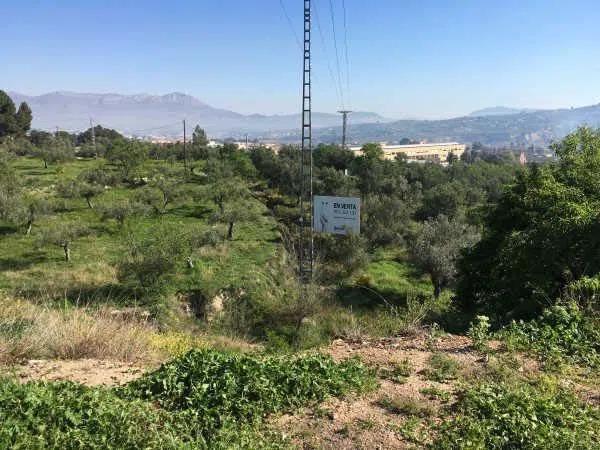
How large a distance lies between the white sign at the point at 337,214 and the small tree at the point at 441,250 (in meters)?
4.40

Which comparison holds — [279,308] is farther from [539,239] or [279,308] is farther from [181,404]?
[181,404]

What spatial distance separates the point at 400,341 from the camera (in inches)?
280

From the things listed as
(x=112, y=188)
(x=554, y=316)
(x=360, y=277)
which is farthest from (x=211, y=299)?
(x=112, y=188)

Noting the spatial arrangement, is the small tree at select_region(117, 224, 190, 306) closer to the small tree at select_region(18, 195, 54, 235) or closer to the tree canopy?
the small tree at select_region(18, 195, 54, 235)

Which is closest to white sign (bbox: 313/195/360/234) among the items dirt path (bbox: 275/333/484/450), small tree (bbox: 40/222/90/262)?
small tree (bbox: 40/222/90/262)

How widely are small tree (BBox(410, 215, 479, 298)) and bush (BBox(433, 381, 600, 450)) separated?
16.5 meters

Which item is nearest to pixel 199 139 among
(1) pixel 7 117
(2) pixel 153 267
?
(1) pixel 7 117

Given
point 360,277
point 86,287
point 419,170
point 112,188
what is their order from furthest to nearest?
1. point 419,170
2. point 112,188
3. point 360,277
4. point 86,287

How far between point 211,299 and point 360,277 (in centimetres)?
1016

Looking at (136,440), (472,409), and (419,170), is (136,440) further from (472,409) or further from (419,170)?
(419,170)

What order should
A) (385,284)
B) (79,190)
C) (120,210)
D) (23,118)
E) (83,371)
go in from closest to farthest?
(83,371) < (385,284) < (120,210) < (79,190) < (23,118)

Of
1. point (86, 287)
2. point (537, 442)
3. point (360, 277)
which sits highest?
point (537, 442)

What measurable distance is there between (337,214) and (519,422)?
1587 centimetres

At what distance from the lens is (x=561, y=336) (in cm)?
639
